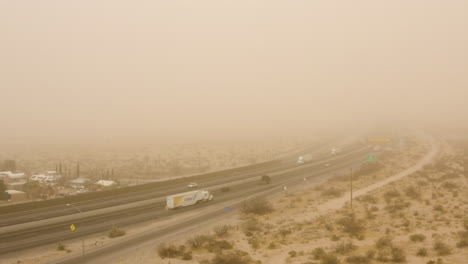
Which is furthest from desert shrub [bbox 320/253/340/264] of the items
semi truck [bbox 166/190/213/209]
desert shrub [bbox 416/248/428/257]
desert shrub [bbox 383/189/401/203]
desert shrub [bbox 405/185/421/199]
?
desert shrub [bbox 405/185/421/199]

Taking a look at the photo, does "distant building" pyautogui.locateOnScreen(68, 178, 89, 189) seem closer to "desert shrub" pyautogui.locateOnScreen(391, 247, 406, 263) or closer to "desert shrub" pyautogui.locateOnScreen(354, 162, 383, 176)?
"desert shrub" pyautogui.locateOnScreen(354, 162, 383, 176)

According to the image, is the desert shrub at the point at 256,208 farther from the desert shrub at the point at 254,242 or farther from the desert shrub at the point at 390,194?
the desert shrub at the point at 390,194

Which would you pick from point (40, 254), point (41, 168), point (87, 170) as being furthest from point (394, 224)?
point (41, 168)

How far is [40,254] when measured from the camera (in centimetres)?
3594

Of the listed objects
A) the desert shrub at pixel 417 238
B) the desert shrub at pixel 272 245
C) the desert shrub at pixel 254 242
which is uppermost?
the desert shrub at pixel 417 238

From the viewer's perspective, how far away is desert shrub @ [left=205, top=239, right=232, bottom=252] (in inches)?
1369

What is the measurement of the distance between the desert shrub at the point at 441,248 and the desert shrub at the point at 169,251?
72.9 feet

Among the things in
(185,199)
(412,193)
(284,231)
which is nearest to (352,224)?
(284,231)

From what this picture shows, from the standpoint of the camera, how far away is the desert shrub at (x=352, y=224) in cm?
3878

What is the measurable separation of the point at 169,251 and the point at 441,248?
941 inches

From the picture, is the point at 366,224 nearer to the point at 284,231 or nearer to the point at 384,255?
the point at 284,231

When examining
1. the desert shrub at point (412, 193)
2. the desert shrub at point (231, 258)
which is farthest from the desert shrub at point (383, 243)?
the desert shrub at point (412, 193)

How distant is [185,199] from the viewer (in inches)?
2117

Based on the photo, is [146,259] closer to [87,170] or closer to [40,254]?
[40,254]
